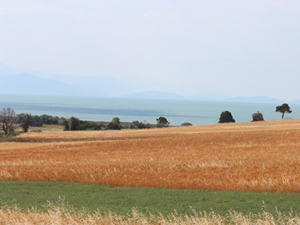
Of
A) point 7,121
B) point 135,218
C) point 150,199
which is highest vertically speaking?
point 7,121

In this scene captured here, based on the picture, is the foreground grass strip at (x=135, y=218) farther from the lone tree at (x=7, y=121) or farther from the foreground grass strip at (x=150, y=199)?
the lone tree at (x=7, y=121)

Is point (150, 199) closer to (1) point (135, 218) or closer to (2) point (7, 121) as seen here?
(1) point (135, 218)

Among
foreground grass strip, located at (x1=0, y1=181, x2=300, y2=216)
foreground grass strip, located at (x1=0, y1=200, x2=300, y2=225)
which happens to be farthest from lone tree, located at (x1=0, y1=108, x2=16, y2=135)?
foreground grass strip, located at (x1=0, y1=200, x2=300, y2=225)

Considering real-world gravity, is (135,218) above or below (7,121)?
below

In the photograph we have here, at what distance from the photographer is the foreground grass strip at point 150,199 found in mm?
8953

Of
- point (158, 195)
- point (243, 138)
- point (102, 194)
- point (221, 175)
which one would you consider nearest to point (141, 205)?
point (158, 195)

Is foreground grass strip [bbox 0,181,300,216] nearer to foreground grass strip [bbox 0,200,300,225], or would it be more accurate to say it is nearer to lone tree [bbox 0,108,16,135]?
foreground grass strip [bbox 0,200,300,225]

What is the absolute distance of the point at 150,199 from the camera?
997 cm

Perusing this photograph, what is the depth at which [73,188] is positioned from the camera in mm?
12172

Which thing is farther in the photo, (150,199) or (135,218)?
(150,199)

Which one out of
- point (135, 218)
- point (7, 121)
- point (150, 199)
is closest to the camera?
point (135, 218)

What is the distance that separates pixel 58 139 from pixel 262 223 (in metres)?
40.2

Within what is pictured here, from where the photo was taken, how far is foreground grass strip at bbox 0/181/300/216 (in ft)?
29.4

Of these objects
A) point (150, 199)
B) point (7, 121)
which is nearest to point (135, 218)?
point (150, 199)
